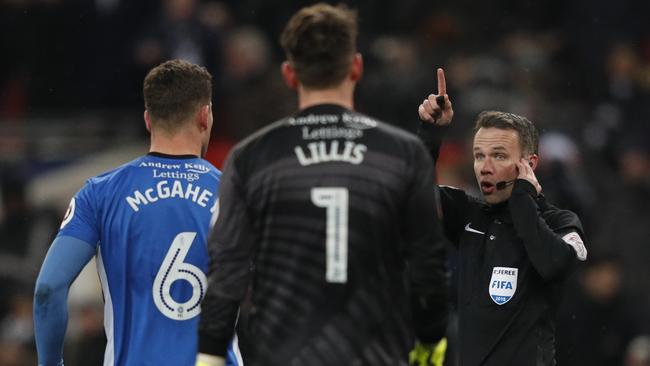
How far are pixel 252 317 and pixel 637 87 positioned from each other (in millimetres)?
10754

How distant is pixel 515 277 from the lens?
611 centimetres

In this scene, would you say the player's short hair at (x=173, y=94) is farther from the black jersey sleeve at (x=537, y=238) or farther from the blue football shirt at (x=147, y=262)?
the black jersey sleeve at (x=537, y=238)

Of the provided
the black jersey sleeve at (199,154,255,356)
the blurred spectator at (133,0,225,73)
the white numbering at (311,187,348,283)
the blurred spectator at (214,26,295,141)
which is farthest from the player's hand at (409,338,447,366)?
the blurred spectator at (133,0,225,73)

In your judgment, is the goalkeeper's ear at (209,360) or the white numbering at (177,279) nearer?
the goalkeeper's ear at (209,360)

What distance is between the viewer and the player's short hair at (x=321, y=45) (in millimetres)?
4820

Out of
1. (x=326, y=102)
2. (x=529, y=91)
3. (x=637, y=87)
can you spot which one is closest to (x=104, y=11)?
(x=529, y=91)

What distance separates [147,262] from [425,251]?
1.54m

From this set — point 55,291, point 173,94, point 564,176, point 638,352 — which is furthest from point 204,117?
point 564,176

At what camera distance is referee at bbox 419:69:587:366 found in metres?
5.96

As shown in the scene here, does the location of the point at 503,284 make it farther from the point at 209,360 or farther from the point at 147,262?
the point at 209,360

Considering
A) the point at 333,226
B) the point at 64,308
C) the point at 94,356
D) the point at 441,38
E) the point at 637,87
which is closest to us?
the point at 333,226

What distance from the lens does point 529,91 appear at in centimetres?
1511

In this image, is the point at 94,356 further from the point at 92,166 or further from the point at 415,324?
the point at 415,324

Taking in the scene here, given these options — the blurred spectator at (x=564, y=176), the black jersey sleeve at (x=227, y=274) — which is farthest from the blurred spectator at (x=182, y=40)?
the black jersey sleeve at (x=227, y=274)
